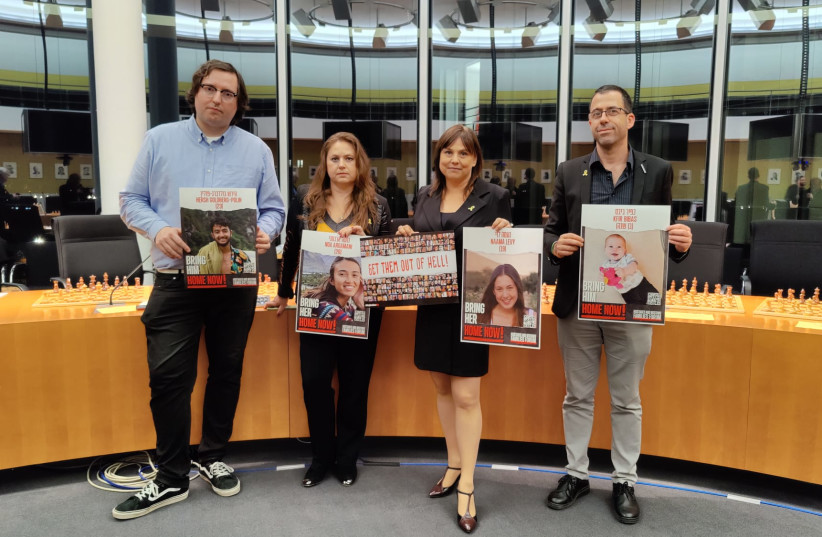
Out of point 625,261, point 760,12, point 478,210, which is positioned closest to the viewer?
point 625,261

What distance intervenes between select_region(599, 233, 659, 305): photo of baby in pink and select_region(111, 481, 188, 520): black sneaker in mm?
1946

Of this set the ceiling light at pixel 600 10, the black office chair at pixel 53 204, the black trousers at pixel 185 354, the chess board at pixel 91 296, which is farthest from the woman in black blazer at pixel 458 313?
the black office chair at pixel 53 204

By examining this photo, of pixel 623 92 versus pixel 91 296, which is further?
pixel 91 296

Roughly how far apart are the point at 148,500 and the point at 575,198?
210 cm

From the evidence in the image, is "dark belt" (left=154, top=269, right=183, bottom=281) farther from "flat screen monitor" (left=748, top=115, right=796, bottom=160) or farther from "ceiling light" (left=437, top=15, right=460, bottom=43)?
"flat screen monitor" (left=748, top=115, right=796, bottom=160)

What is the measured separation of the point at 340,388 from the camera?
8.07 ft

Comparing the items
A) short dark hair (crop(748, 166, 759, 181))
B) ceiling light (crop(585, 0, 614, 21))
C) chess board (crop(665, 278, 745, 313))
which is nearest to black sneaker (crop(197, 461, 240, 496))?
chess board (crop(665, 278, 745, 313))

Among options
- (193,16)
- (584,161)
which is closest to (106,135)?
(193,16)

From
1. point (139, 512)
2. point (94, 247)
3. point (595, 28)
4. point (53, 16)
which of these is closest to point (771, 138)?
point (595, 28)

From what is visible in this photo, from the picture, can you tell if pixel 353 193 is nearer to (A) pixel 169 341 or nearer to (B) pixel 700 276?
(A) pixel 169 341

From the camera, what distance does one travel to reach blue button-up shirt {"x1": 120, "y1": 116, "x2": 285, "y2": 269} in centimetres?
211

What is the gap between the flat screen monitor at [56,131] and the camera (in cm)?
596

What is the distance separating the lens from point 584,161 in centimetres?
215

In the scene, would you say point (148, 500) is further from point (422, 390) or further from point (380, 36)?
point (380, 36)
